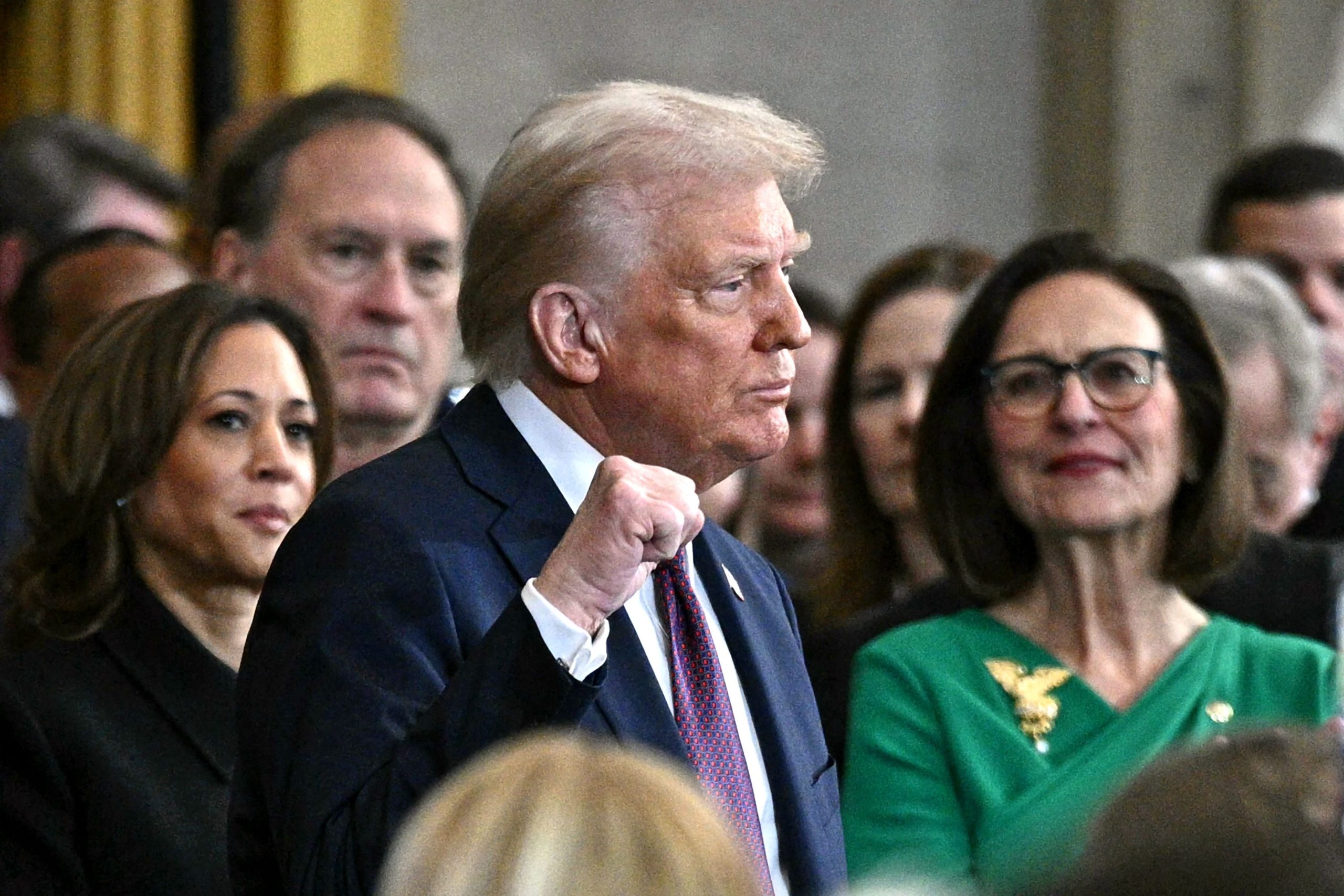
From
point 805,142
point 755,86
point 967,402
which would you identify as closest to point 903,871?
point 805,142

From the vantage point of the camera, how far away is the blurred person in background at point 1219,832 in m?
1.14

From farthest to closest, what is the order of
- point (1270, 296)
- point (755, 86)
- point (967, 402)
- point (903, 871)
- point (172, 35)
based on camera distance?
point (755, 86) < point (172, 35) < point (1270, 296) < point (967, 402) < point (903, 871)

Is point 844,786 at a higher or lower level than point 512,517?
lower

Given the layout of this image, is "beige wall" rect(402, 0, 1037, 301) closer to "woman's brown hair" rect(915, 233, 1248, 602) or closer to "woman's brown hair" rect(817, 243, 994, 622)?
"woman's brown hair" rect(817, 243, 994, 622)

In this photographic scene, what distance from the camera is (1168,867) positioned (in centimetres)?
115

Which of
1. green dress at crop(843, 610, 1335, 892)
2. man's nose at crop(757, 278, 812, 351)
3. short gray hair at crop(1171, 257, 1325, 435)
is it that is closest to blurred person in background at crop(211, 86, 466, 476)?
green dress at crop(843, 610, 1335, 892)

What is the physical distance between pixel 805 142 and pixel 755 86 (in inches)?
168

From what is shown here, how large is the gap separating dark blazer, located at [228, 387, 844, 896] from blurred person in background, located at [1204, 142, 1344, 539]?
289 cm

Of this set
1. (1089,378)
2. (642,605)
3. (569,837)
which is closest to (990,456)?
(1089,378)

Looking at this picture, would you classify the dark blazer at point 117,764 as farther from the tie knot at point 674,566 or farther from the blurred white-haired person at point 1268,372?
the blurred white-haired person at point 1268,372

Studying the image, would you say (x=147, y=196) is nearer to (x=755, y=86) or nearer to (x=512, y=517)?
(x=755, y=86)

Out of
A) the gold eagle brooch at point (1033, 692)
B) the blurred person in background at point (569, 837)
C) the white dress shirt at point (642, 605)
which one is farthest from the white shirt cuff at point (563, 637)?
the gold eagle brooch at point (1033, 692)

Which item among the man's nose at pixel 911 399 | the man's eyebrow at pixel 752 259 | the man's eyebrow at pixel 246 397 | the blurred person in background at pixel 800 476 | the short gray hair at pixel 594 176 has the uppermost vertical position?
the short gray hair at pixel 594 176

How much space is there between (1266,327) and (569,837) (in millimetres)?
3452
